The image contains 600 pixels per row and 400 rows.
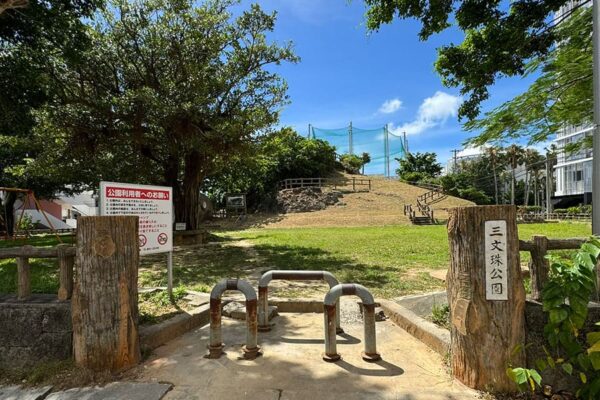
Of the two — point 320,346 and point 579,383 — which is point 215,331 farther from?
point 579,383

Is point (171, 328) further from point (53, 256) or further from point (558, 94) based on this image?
point (558, 94)

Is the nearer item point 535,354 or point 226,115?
point 535,354

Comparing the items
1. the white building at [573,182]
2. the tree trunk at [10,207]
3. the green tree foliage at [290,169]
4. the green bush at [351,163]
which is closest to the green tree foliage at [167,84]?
the tree trunk at [10,207]

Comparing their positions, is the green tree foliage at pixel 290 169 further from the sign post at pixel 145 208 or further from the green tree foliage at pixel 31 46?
the sign post at pixel 145 208

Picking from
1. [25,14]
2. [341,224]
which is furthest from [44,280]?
[341,224]

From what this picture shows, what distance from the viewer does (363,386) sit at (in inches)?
116

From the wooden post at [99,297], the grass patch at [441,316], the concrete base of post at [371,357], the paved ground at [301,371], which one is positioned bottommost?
the paved ground at [301,371]

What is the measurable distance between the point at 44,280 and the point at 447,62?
821cm

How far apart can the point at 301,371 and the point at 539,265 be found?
82.7 inches

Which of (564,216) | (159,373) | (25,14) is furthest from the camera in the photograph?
(564,216)

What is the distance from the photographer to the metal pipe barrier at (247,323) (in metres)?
3.55

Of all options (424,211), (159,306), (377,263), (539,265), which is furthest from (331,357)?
(424,211)

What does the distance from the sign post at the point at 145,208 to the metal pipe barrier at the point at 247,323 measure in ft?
3.99

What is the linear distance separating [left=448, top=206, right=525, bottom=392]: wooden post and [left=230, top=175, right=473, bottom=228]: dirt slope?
75.6 ft
